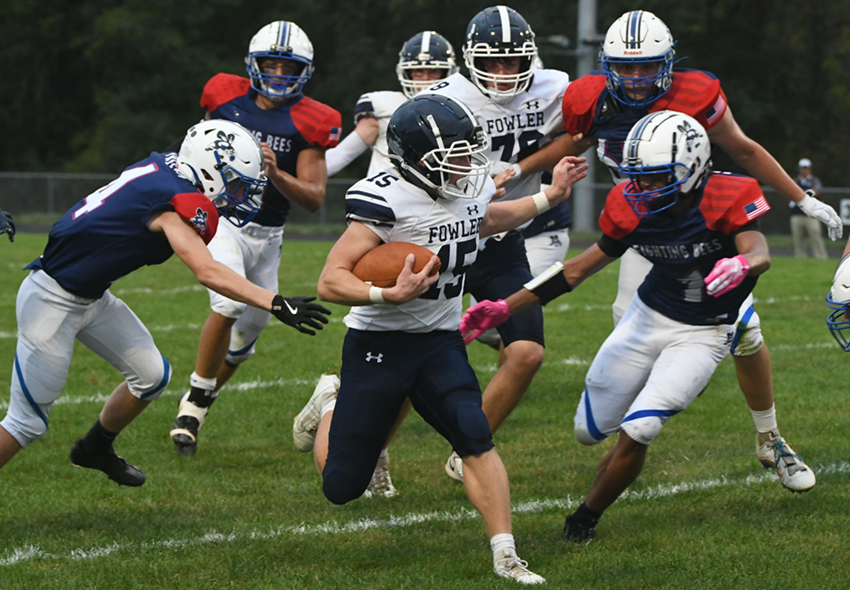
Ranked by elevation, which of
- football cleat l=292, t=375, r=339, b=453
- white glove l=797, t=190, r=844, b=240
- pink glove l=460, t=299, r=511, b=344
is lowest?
football cleat l=292, t=375, r=339, b=453

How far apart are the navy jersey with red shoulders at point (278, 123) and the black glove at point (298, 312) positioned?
2226 mm

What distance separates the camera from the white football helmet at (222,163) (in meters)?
4.41

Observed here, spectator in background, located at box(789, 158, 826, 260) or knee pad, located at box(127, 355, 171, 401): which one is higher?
knee pad, located at box(127, 355, 171, 401)

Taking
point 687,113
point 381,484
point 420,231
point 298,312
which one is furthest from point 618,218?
point 381,484

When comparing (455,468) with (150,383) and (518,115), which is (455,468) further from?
(518,115)

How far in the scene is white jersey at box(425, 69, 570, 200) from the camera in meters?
5.53

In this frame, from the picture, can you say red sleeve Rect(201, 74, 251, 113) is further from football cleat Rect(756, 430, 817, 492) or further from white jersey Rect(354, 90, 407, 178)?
football cleat Rect(756, 430, 817, 492)

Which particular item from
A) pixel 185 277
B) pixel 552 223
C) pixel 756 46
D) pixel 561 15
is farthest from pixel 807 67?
pixel 552 223

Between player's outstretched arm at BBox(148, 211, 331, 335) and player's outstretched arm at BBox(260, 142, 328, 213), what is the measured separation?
1378mm

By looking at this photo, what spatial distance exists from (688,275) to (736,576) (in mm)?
A: 1219

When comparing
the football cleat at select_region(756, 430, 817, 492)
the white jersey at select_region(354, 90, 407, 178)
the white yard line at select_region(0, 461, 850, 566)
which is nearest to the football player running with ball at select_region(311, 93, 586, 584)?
the white yard line at select_region(0, 461, 850, 566)

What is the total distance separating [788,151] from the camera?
28453mm

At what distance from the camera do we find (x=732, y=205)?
429cm

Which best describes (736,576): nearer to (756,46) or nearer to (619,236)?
(619,236)
